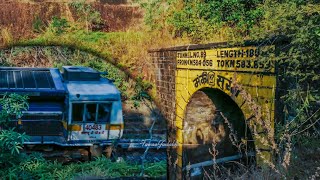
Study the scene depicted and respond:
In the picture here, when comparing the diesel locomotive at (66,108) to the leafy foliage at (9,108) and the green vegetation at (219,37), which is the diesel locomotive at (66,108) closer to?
the green vegetation at (219,37)

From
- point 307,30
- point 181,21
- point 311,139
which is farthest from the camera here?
point 181,21

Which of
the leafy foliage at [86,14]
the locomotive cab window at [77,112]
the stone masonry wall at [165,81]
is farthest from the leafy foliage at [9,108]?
the leafy foliage at [86,14]

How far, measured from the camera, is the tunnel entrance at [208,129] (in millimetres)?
6477

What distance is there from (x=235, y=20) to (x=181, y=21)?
4.43 ft

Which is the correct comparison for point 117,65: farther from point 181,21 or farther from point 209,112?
point 209,112

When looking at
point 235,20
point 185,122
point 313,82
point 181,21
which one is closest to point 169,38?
point 181,21

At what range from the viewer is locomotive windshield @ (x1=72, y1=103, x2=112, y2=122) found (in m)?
8.48

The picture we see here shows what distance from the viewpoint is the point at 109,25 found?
498 inches

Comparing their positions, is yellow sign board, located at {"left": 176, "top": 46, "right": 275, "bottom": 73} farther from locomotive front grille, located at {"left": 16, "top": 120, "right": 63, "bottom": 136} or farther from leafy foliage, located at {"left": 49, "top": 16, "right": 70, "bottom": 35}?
leafy foliage, located at {"left": 49, "top": 16, "right": 70, "bottom": 35}

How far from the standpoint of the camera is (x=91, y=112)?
28.1ft

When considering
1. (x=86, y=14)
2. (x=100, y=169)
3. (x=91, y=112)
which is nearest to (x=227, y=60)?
(x=100, y=169)

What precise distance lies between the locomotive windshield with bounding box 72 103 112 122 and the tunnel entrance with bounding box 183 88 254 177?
89.3 inches

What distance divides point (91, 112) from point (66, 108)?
0.50m

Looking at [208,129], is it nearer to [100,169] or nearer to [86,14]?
[100,169]
